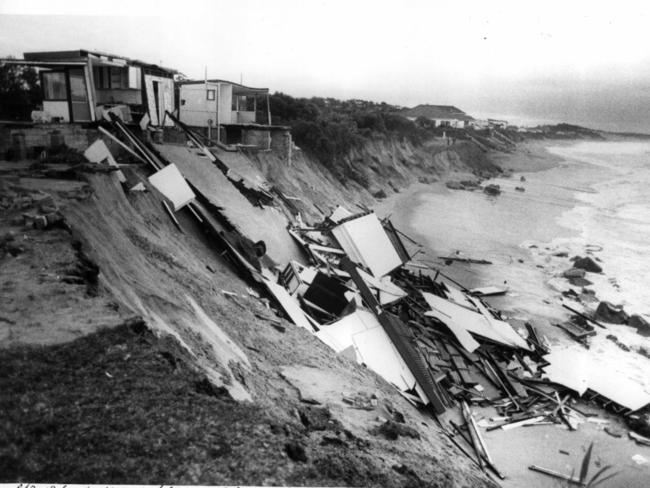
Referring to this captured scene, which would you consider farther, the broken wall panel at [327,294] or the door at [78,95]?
the door at [78,95]

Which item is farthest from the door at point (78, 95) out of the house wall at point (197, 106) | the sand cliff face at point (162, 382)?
the house wall at point (197, 106)

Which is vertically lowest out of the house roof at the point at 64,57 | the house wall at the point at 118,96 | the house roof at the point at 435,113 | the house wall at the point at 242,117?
the house wall at the point at 242,117

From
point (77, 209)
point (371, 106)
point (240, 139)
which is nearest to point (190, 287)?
point (77, 209)

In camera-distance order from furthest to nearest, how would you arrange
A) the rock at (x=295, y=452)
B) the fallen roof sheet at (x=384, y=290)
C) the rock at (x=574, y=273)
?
the rock at (x=574, y=273) → the fallen roof sheet at (x=384, y=290) → the rock at (x=295, y=452)

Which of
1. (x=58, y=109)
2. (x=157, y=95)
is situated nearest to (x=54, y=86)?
(x=58, y=109)

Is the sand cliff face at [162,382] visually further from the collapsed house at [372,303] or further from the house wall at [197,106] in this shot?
the house wall at [197,106]

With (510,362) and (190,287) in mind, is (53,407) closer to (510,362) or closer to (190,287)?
(190,287)
